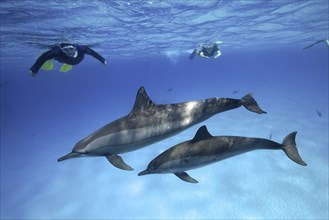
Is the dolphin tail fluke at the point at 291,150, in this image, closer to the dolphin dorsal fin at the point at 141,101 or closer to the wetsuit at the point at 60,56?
the dolphin dorsal fin at the point at 141,101

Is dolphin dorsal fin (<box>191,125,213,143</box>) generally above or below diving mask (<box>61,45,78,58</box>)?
below

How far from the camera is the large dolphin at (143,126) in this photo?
504 cm

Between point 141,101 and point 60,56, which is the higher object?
point 60,56

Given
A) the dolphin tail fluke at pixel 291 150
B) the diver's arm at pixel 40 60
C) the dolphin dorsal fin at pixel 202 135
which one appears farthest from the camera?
the diver's arm at pixel 40 60

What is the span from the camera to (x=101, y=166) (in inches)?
711

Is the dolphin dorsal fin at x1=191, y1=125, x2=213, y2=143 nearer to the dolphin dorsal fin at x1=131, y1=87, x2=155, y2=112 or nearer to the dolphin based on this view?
the dolphin

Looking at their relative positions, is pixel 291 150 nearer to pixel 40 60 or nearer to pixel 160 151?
pixel 40 60

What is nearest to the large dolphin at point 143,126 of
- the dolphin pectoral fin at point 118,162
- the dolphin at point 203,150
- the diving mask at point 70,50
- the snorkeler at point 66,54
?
the dolphin pectoral fin at point 118,162

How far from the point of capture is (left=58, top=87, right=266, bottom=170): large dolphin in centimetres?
504

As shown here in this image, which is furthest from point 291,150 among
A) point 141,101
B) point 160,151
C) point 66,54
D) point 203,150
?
point 160,151

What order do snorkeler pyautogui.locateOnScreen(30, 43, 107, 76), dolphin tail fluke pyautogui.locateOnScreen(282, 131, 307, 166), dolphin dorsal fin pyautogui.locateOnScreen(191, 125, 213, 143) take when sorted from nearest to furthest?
1. dolphin dorsal fin pyautogui.locateOnScreen(191, 125, 213, 143)
2. dolphin tail fluke pyautogui.locateOnScreen(282, 131, 307, 166)
3. snorkeler pyautogui.locateOnScreen(30, 43, 107, 76)

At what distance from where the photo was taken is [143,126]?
16.8 feet

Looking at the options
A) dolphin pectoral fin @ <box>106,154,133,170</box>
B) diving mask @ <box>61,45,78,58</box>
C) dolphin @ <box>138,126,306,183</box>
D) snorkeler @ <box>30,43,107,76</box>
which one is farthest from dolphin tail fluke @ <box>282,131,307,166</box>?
diving mask @ <box>61,45,78,58</box>

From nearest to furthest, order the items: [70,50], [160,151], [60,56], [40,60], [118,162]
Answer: [118,162], [40,60], [60,56], [70,50], [160,151]
